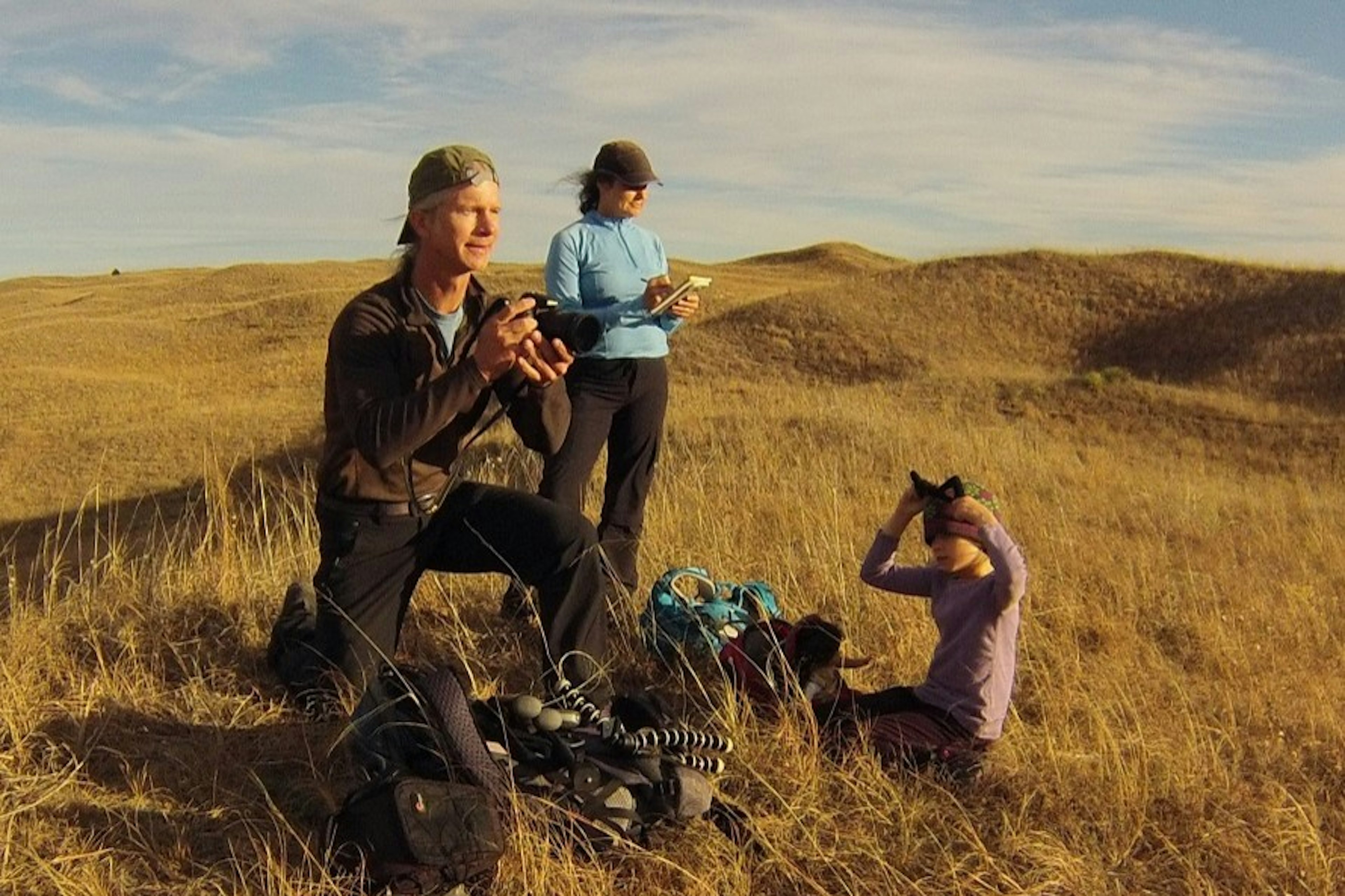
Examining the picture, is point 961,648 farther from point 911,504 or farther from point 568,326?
point 568,326

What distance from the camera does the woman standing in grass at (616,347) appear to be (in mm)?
4707

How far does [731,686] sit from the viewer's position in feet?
11.7

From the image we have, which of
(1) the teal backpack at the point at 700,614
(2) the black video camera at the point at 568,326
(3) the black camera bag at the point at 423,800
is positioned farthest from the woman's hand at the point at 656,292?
(3) the black camera bag at the point at 423,800

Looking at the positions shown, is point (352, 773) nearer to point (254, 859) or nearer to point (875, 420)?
point (254, 859)

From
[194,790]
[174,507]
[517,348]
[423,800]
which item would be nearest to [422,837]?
[423,800]

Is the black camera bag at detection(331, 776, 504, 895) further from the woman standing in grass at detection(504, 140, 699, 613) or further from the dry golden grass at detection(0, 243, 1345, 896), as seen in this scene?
the woman standing in grass at detection(504, 140, 699, 613)

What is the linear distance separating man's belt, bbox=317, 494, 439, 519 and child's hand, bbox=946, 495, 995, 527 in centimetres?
163

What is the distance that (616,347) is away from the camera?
4.72 metres

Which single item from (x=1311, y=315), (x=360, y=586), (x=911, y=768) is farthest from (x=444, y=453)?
(x=1311, y=315)

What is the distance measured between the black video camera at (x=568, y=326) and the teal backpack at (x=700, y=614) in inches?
46.1

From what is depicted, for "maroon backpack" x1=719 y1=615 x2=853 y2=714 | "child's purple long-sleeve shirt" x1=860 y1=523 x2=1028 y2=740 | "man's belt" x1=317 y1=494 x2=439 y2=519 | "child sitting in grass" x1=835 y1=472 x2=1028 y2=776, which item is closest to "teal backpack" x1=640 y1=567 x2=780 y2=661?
"maroon backpack" x1=719 y1=615 x2=853 y2=714

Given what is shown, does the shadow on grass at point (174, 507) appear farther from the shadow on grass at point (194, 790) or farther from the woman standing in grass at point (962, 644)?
the woman standing in grass at point (962, 644)

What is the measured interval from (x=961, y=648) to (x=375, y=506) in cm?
181

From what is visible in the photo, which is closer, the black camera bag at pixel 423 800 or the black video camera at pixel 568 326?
the black camera bag at pixel 423 800
